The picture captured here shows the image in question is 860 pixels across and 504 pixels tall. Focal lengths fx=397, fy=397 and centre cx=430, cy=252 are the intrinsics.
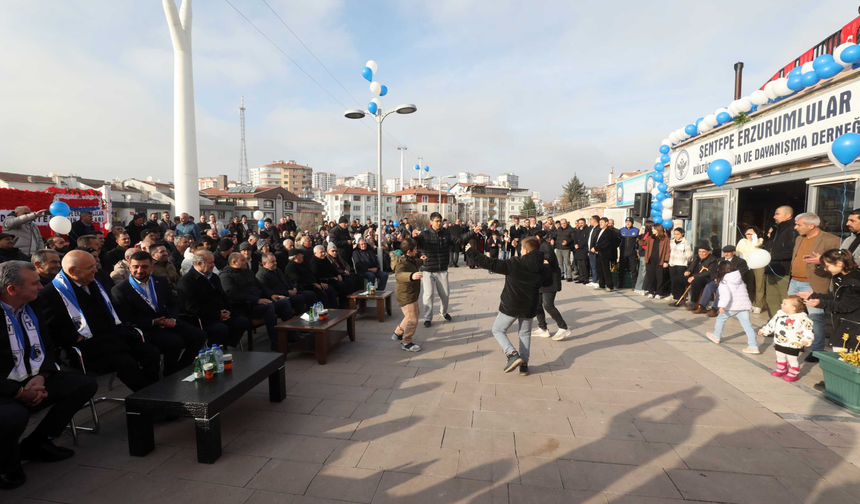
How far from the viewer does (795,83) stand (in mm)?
6219

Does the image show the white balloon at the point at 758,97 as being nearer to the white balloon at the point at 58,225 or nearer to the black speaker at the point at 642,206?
the black speaker at the point at 642,206

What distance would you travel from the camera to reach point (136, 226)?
9.56m

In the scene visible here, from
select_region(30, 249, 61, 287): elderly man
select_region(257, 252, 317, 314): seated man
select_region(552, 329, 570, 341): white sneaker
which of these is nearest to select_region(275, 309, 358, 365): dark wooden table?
select_region(257, 252, 317, 314): seated man

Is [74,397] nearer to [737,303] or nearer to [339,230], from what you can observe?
[737,303]

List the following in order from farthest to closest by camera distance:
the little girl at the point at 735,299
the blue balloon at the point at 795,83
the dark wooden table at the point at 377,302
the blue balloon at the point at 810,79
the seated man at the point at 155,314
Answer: the dark wooden table at the point at 377,302 < the blue balloon at the point at 795,83 < the blue balloon at the point at 810,79 < the little girl at the point at 735,299 < the seated man at the point at 155,314

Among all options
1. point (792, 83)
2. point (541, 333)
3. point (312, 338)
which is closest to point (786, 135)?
point (792, 83)

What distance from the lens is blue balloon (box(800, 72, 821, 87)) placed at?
5.85m

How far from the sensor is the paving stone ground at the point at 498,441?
2.67 metres

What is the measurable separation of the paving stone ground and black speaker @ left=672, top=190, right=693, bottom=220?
20.0 feet

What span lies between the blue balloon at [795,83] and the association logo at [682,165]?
399 centimetres

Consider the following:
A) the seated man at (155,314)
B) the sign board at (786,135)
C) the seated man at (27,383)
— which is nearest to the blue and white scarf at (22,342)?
the seated man at (27,383)

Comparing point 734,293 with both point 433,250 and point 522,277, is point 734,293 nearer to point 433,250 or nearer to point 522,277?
point 522,277

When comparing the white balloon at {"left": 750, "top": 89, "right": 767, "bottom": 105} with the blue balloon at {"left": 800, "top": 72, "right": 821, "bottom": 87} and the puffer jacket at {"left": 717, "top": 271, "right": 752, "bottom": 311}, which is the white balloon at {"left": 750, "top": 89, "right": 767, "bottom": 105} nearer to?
the blue balloon at {"left": 800, "top": 72, "right": 821, "bottom": 87}

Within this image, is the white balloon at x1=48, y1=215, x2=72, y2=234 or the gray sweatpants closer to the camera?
the gray sweatpants
